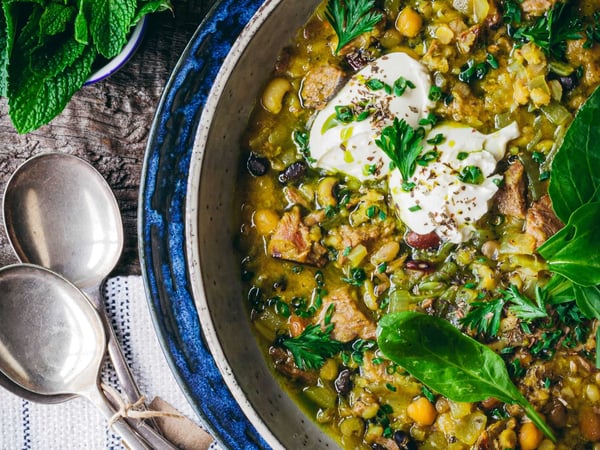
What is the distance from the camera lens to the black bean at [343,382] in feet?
13.1

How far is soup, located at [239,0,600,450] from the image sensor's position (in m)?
3.81

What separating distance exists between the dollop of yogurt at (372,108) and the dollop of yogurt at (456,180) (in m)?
0.19

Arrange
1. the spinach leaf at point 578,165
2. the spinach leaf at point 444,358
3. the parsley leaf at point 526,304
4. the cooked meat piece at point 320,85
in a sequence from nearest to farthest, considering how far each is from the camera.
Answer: the spinach leaf at point 578,165
the spinach leaf at point 444,358
the parsley leaf at point 526,304
the cooked meat piece at point 320,85

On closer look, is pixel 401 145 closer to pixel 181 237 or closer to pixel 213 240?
pixel 213 240

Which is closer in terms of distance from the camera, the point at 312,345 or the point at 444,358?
the point at 444,358

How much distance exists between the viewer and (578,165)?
129 inches

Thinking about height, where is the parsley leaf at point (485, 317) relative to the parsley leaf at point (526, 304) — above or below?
below

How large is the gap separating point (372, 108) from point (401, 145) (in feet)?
0.84

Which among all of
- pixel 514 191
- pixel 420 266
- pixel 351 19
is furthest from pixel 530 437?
pixel 351 19

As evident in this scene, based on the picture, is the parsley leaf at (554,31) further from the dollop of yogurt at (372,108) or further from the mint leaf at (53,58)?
the mint leaf at (53,58)

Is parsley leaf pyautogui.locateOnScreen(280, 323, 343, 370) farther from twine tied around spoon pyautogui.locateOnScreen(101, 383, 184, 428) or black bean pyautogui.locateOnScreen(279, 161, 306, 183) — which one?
twine tied around spoon pyautogui.locateOnScreen(101, 383, 184, 428)

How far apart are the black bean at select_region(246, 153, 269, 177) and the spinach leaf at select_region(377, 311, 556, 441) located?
107 centimetres

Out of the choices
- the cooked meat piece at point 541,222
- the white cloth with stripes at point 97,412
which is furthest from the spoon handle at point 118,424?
the cooked meat piece at point 541,222

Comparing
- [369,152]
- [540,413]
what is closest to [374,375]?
[540,413]
